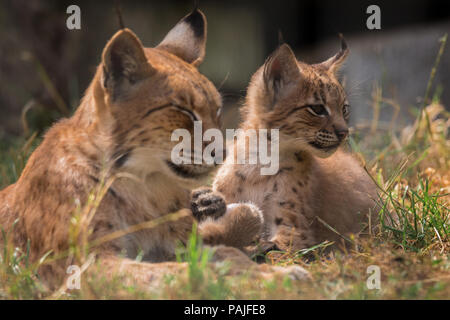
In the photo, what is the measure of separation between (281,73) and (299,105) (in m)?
0.31

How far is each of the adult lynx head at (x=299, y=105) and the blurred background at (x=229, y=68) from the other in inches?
71.7

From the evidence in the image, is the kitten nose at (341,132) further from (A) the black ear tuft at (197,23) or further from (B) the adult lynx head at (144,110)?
(B) the adult lynx head at (144,110)

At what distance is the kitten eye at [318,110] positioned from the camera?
5.14m

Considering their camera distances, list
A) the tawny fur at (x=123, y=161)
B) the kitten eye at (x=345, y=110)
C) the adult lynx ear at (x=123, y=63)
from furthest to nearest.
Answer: the kitten eye at (x=345, y=110), the tawny fur at (x=123, y=161), the adult lynx ear at (x=123, y=63)

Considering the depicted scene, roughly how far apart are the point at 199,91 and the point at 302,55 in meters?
10.4

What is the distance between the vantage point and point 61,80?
9.80 metres

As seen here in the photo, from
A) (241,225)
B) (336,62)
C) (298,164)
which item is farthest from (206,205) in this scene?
(336,62)

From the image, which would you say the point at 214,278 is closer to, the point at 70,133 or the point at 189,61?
the point at 70,133

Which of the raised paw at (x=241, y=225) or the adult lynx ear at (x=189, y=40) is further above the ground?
the adult lynx ear at (x=189, y=40)

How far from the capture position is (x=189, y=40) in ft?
14.0

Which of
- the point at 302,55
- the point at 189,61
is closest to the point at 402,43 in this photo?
the point at 302,55

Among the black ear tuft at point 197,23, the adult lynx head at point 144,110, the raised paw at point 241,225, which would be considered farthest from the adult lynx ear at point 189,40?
the raised paw at point 241,225

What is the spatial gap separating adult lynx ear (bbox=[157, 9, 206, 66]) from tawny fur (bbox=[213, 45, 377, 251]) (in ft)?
2.97

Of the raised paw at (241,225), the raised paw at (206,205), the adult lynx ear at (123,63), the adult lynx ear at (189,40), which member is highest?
the adult lynx ear at (189,40)
